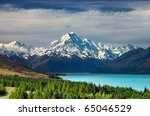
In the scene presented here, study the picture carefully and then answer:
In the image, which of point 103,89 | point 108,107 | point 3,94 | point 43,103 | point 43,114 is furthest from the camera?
point 103,89

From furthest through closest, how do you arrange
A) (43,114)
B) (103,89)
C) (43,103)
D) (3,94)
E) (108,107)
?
(103,89) → (3,94) → (43,103) → (108,107) → (43,114)

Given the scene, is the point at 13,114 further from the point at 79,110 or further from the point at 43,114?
the point at 79,110

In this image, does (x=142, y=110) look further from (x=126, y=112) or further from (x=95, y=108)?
(x=95, y=108)

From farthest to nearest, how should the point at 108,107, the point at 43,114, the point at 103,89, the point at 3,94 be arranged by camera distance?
the point at 103,89 → the point at 3,94 → the point at 108,107 → the point at 43,114

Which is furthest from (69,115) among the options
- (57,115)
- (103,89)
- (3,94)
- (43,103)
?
(103,89)

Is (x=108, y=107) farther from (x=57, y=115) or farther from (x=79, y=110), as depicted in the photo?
(x=57, y=115)

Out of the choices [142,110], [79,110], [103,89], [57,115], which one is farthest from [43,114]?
[103,89]

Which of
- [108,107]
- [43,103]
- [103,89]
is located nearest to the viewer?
[108,107]

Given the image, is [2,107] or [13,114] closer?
[13,114]

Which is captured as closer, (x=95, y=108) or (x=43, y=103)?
(x=95, y=108)
